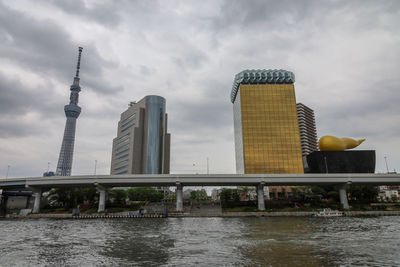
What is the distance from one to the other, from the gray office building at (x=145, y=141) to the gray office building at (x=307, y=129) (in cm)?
9487

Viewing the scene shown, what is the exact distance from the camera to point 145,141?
180250 millimetres

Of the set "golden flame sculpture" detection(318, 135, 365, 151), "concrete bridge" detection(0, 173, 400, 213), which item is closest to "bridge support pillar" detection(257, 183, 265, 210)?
"concrete bridge" detection(0, 173, 400, 213)

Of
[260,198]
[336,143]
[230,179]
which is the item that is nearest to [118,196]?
[230,179]

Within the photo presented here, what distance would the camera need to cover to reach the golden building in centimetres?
13300

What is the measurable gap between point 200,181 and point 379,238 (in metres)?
57.0

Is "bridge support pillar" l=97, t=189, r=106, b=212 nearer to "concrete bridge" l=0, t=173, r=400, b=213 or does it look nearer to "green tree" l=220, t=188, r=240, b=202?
"concrete bridge" l=0, t=173, r=400, b=213

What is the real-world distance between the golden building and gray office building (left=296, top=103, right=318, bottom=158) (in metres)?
40.8

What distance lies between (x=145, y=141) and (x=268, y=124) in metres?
84.3

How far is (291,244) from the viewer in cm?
2683

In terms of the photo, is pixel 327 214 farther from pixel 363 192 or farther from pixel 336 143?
pixel 363 192

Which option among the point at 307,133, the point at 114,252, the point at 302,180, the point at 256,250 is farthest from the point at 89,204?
the point at 307,133

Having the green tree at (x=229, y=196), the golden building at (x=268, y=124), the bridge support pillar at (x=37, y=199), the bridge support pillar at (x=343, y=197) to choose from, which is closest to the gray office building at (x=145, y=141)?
the golden building at (x=268, y=124)

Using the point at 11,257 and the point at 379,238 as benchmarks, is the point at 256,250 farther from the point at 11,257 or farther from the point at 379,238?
the point at 11,257

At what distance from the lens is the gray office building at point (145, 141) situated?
175500 millimetres
